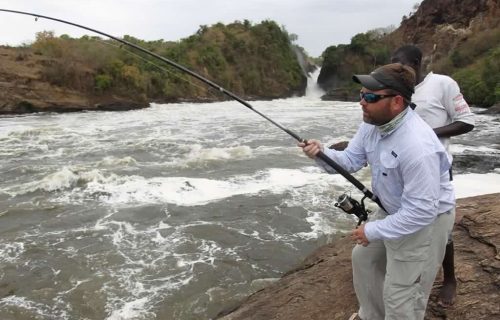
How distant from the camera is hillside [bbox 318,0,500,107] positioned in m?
37.0

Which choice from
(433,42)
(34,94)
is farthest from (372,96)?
(433,42)

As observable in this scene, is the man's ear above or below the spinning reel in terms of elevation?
above

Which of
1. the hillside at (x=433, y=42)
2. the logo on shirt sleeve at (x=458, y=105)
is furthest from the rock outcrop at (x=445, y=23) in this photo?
the logo on shirt sleeve at (x=458, y=105)

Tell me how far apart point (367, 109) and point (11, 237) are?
7.12m

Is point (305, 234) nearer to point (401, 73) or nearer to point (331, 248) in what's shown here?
point (331, 248)

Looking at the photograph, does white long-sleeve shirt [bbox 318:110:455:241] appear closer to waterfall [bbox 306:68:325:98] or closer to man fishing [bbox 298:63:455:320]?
man fishing [bbox 298:63:455:320]

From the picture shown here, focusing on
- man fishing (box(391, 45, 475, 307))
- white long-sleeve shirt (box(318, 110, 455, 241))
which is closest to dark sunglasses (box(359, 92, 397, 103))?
white long-sleeve shirt (box(318, 110, 455, 241))

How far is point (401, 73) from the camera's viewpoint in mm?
2443

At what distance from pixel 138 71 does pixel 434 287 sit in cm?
3282

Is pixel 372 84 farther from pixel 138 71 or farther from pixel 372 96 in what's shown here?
pixel 138 71

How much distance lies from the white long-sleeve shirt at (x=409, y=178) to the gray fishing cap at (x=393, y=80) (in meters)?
0.14

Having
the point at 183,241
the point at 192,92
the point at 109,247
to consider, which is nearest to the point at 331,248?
the point at 183,241

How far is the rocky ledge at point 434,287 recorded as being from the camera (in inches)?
135

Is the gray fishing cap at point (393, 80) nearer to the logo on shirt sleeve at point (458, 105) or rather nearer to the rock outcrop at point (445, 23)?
the logo on shirt sleeve at point (458, 105)
